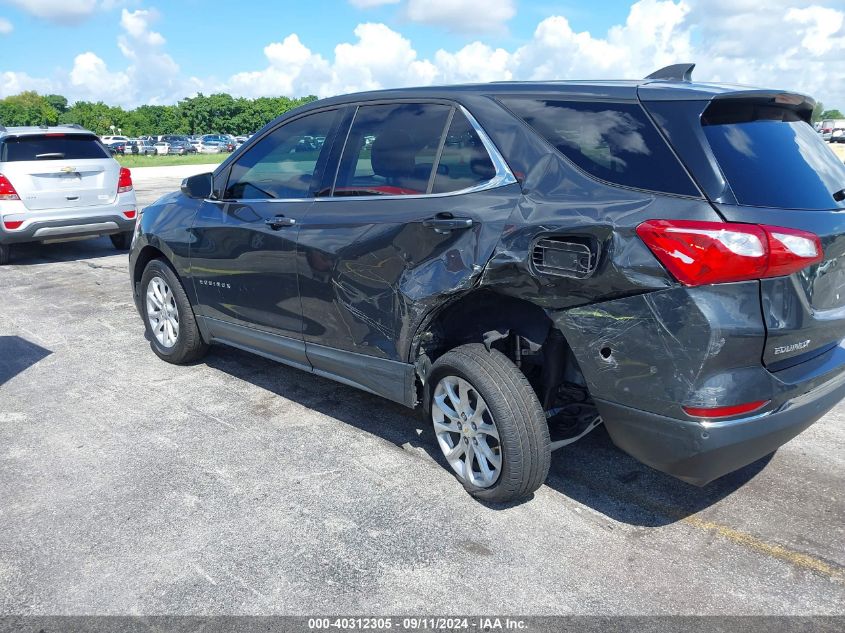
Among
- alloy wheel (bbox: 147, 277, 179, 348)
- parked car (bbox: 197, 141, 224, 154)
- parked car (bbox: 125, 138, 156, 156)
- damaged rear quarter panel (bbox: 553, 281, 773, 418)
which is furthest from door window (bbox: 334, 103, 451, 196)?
parked car (bbox: 125, 138, 156, 156)

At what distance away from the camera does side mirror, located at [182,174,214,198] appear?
4616 mm

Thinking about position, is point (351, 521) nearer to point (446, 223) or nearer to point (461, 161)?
point (446, 223)

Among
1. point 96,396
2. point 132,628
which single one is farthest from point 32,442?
point 132,628

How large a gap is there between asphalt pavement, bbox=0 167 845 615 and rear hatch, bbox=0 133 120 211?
16.8 ft

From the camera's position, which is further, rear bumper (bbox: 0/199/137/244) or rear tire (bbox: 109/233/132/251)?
rear tire (bbox: 109/233/132/251)

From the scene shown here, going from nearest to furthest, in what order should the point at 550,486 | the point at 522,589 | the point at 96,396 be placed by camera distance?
the point at 522,589
the point at 550,486
the point at 96,396

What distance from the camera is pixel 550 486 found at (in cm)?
347

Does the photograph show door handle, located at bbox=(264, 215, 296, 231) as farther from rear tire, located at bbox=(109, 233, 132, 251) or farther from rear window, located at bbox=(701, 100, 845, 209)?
rear tire, located at bbox=(109, 233, 132, 251)

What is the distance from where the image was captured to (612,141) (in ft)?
9.17

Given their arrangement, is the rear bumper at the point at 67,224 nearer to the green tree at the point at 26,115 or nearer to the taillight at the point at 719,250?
the taillight at the point at 719,250

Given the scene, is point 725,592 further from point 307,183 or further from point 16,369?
point 16,369

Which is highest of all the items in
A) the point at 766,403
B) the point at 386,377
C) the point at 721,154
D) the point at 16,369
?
the point at 721,154

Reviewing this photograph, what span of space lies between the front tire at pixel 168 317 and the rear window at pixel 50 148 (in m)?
4.87

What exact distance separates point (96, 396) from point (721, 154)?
4.04 metres
